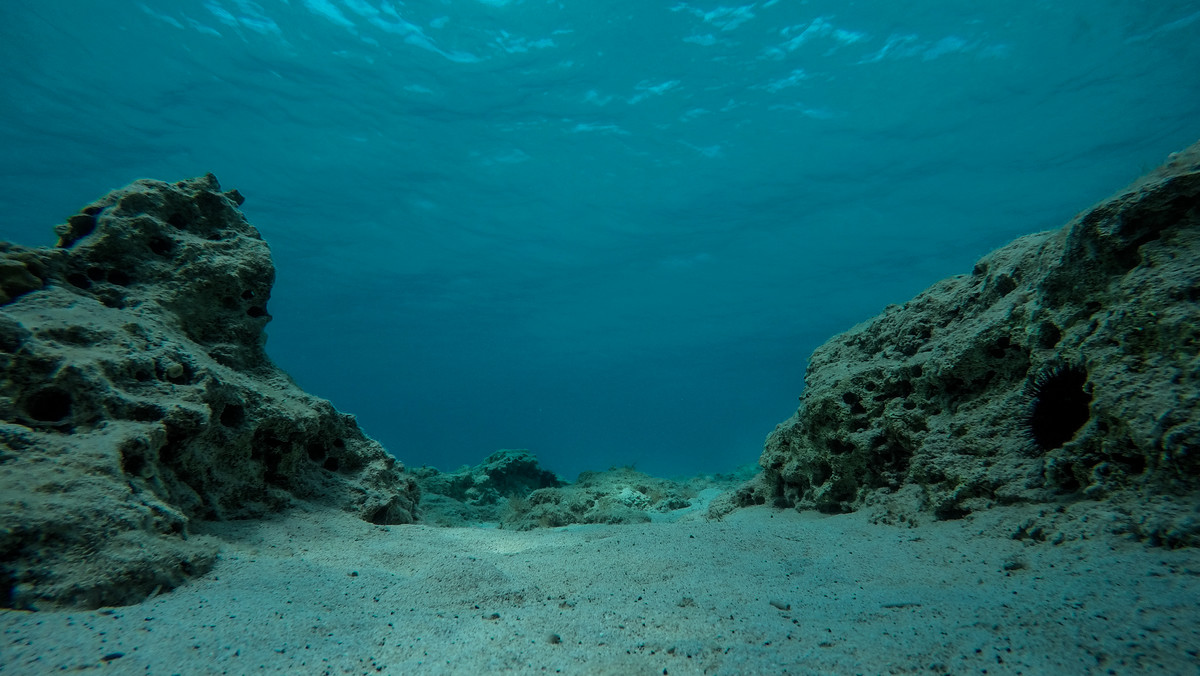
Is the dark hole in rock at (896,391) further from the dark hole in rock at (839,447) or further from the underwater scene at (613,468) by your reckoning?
the dark hole in rock at (839,447)

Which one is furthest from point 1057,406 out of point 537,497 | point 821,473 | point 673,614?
→ point 537,497

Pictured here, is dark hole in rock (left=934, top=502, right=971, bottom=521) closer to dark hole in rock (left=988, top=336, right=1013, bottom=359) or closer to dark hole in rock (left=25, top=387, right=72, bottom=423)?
dark hole in rock (left=988, top=336, right=1013, bottom=359)

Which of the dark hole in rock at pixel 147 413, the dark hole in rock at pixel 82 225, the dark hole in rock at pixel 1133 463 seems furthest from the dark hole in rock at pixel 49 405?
the dark hole in rock at pixel 1133 463

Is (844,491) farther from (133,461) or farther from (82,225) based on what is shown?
(82,225)

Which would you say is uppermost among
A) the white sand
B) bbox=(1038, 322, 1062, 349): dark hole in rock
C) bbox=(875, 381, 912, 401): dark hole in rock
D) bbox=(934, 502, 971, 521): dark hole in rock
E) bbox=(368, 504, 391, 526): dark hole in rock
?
bbox=(1038, 322, 1062, 349): dark hole in rock

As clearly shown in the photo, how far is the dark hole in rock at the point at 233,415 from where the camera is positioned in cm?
465

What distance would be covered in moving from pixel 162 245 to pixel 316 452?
272 centimetres

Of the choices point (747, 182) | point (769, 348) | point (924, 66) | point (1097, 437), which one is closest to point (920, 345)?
point (1097, 437)

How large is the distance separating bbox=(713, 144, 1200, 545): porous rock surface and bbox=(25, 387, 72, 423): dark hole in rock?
6479mm

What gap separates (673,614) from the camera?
2746 mm

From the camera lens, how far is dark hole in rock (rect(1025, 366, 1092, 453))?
3.47m

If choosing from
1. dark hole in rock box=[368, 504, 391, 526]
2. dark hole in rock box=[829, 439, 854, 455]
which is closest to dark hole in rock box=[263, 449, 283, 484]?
dark hole in rock box=[368, 504, 391, 526]

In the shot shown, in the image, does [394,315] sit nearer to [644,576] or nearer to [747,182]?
[747,182]

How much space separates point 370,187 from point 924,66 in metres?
27.0
